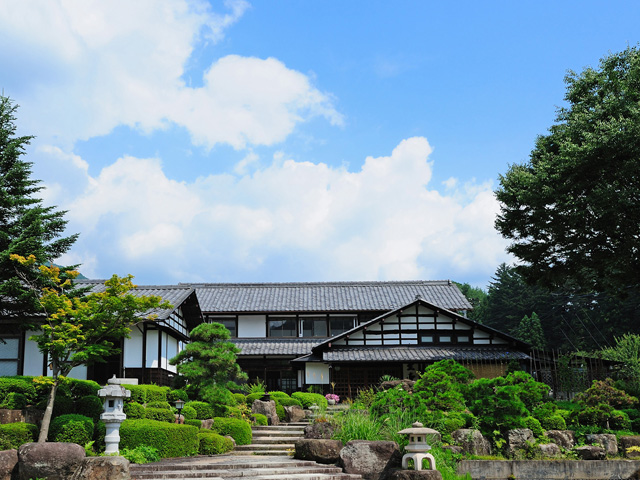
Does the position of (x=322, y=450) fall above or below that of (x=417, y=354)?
below

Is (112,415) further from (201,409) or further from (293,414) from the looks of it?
(293,414)

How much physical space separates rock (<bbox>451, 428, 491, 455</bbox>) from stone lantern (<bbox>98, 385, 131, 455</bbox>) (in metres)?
8.69

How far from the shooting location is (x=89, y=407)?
15.8 metres

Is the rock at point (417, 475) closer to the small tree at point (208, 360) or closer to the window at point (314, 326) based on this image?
the small tree at point (208, 360)

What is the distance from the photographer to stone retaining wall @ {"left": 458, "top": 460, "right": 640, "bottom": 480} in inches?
580

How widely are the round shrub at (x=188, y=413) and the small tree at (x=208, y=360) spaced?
52.4 inches

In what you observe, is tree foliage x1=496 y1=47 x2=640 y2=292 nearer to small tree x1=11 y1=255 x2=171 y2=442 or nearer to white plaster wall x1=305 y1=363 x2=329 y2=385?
white plaster wall x1=305 y1=363 x2=329 y2=385

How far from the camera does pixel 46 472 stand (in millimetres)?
12164

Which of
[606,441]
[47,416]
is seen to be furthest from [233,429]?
[606,441]

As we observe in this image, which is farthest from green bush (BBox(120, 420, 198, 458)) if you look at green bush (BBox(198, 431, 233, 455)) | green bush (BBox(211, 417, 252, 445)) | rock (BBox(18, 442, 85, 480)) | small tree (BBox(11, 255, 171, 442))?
rock (BBox(18, 442, 85, 480))

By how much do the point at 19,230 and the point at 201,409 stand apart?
8.26 meters

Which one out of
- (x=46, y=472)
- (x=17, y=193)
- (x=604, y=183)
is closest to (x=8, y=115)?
(x=17, y=193)

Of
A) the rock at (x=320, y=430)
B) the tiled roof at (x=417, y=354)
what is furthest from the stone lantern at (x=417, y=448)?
the tiled roof at (x=417, y=354)

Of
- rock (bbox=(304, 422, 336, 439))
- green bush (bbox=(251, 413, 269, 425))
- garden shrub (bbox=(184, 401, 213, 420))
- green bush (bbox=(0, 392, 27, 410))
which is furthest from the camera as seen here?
green bush (bbox=(251, 413, 269, 425))
